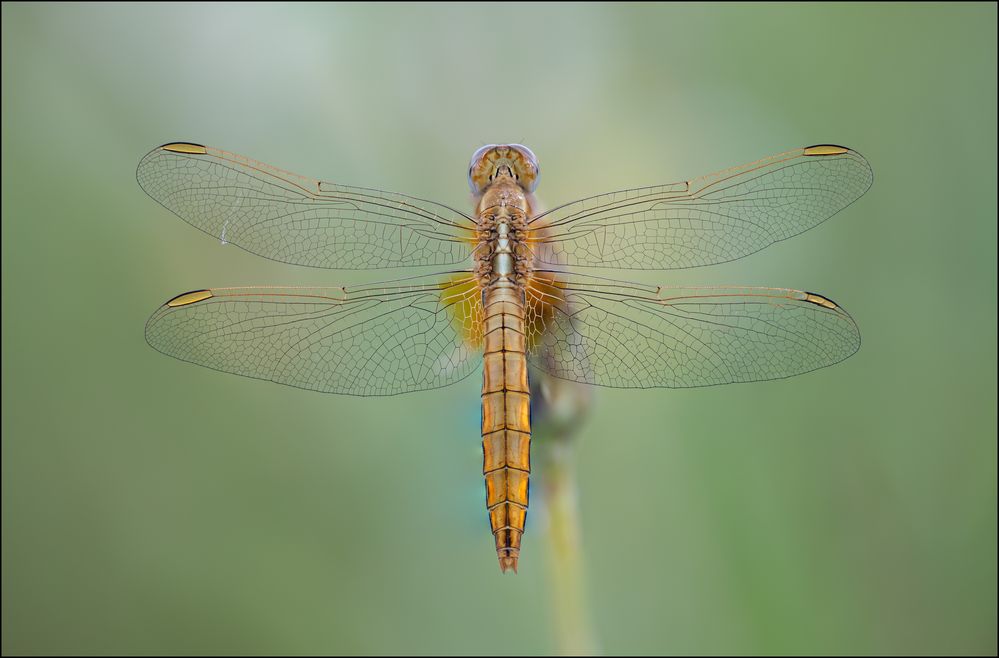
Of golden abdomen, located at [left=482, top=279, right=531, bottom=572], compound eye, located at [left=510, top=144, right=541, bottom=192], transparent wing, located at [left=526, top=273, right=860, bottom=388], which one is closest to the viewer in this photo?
golden abdomen, located at [left=482, top=279, right=531, bottom=572]

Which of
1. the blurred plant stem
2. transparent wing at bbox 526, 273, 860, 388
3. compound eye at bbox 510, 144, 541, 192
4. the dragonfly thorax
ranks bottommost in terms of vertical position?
the blurred plant stem

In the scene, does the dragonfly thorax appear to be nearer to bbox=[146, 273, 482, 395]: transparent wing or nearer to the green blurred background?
bbox=[146, 273, 482, 395]: transparent wing

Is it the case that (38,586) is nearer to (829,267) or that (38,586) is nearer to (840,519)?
(840,519)

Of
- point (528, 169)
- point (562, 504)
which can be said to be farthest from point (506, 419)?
point (528, 169)

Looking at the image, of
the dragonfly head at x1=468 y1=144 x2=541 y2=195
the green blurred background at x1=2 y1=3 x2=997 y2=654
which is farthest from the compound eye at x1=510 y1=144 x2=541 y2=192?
the green blurred background at x1=2 y1=3 x2=997 y2=654

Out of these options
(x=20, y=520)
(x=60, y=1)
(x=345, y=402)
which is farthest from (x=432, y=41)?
(x=20, y=520)

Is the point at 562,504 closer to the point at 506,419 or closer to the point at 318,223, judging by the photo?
the point at 506,419

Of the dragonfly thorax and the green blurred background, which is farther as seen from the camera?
the green blurred background

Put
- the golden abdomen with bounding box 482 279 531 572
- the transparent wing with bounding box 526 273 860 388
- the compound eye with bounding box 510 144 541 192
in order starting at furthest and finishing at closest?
the compound eye with bounding box 510 144 541 192 < the transparent wing with bounding box 526 273 860 388 < the golden abdomen with bounding box 482 279 531 572
